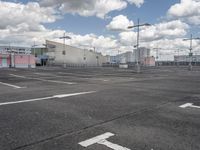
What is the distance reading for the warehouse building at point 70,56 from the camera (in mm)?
90500

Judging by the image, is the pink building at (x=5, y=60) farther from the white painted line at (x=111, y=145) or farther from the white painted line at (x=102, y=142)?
the white painted line at (x=111, y=145)

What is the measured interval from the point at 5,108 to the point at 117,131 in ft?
12.7

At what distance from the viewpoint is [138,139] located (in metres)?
3.99

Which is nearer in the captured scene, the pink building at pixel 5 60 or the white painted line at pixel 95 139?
the white painted line at pixel 95 139

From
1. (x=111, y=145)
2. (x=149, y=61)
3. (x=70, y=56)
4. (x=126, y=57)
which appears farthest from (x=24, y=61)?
(x=126, y=57)

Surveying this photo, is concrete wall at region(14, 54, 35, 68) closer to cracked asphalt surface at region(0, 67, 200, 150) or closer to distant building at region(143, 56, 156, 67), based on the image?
cracked asphalt surface at region(0, 67, 200, 150)

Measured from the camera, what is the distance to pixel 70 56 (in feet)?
320

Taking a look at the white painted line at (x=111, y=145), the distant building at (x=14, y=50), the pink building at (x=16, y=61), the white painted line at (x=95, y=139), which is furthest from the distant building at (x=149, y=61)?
the white painted line at (x=111, y=145)

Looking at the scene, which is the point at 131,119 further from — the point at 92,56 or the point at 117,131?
the point at 92,56

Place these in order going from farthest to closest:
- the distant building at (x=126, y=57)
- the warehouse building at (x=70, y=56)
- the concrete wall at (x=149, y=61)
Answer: the distant building at (x=126, y=57)
the concrete wall at (x=149, y=61)
the warehouse building at (x=70, y=56)

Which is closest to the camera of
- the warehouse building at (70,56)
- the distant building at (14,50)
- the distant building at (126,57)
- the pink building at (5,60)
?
the pink building at (5,60)

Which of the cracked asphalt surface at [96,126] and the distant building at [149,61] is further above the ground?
the distant building at [149,61]

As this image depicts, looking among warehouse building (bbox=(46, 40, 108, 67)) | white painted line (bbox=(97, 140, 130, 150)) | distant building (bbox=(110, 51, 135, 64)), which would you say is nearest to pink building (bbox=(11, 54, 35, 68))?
warehouse building (bbox=(46, 40, 108, 67))

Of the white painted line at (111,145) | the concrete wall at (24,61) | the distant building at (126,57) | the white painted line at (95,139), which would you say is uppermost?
the distant building at (126,57)
